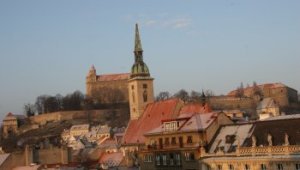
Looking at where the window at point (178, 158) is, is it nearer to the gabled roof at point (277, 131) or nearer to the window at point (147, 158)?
the window at point (147, 158)

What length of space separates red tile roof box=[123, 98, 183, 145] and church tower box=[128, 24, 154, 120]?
19.4 metres

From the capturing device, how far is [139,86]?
5113 inches

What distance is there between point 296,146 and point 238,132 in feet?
35.5

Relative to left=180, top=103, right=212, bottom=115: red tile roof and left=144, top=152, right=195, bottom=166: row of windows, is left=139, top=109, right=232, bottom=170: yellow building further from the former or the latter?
left=180, top=103, right=212, bottom=115: red tile roof

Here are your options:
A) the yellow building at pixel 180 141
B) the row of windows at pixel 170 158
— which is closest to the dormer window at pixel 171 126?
the yellow building at pixel 180 141

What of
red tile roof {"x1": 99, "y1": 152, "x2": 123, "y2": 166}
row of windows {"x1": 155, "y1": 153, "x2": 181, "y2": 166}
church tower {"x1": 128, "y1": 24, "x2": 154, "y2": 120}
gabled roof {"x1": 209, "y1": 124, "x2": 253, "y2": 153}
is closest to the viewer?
gabled roof {"x1": 209, "y1": 124, "x2": 253, "y2": 153}

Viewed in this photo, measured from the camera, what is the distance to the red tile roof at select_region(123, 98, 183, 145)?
315 ft

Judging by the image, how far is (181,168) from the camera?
6644cm

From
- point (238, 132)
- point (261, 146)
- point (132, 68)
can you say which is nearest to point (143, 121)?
point (132, 68)

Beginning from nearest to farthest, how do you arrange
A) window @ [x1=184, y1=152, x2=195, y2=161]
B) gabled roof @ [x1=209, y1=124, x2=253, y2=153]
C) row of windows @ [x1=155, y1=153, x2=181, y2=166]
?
gabled roof @ [x1=209, y1=124, x2=253, y2=153] → window @ [x1=184, y1=152, x2=195, y2=161] → row of windows @ [x1=155, y1=153, x2=181, y2=166]

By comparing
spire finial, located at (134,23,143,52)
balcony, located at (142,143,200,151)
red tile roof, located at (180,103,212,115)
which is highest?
spire finial, located at (134,23,143,52)

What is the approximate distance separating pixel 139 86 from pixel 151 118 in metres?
29.7

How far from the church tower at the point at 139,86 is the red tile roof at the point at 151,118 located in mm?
19383

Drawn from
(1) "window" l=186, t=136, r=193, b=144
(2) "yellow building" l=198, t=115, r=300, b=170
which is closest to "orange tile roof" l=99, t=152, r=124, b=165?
(1) "window" l=186, t=136, r=193, b=144
